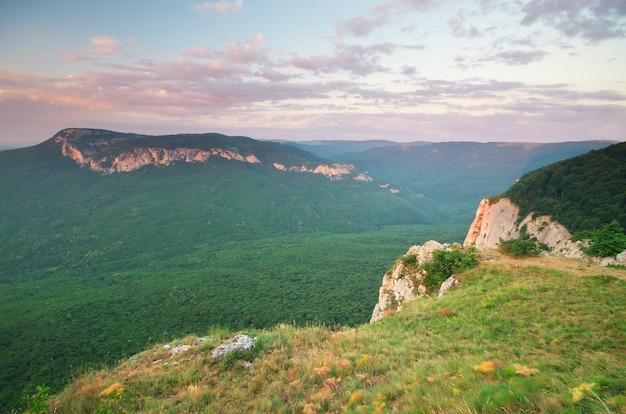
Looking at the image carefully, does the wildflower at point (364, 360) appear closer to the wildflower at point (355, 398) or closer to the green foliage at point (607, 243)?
the wildflower at point (355, 398)

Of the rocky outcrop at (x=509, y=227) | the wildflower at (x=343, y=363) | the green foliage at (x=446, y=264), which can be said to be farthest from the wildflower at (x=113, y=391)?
the rocky outcrop at (x=509, y=227)

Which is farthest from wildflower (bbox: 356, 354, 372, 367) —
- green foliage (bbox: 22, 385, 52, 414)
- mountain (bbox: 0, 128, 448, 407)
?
mountain (bbox: 0, 128, 448, 407)

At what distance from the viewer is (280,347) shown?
1047 cm

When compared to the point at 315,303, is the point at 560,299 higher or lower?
higher

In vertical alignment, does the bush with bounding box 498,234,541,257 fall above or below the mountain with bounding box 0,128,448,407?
above

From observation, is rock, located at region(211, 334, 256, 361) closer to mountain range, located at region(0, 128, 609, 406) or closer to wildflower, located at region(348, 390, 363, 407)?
mountain range, located at region(0, 128, 609, 406)

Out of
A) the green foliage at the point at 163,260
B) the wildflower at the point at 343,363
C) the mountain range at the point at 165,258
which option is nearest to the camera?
the wildflower at the point at 343,363

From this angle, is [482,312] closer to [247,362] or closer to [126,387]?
[247,362]

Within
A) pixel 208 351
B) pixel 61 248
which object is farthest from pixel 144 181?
pixel 208 351

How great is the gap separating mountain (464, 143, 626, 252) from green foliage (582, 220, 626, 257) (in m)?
4.79

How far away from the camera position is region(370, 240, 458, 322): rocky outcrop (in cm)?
2039

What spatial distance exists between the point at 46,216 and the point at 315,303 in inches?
6179

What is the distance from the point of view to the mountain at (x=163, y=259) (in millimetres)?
47938

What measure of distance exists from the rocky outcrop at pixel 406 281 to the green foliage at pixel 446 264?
25.9 inches
